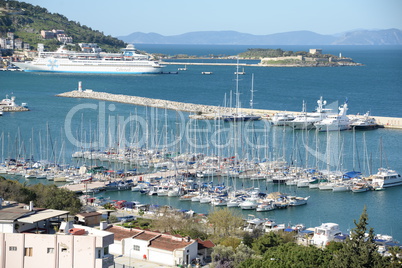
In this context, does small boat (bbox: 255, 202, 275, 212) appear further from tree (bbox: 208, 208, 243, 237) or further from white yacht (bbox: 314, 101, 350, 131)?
white yacht (bbox: 314, 101, 350, 131)

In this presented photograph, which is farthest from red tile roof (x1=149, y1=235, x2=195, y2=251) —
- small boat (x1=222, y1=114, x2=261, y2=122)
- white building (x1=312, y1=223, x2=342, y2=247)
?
small boat (x1=222, y1=114, x2=261, y2=122)

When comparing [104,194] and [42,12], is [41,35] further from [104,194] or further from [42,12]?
[104,194]

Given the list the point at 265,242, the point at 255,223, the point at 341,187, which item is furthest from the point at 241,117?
the point at 265,242

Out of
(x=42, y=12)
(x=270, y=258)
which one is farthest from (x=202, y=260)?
(x=42, y=12)

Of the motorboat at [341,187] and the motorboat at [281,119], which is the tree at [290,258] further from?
the motorboat at [281,119]

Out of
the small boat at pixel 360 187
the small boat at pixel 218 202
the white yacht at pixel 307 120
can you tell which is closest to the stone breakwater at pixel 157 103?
the white yacht at pixel 307 120

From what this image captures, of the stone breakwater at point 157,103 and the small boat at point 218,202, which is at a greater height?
the stone breakwater at point 157,103
